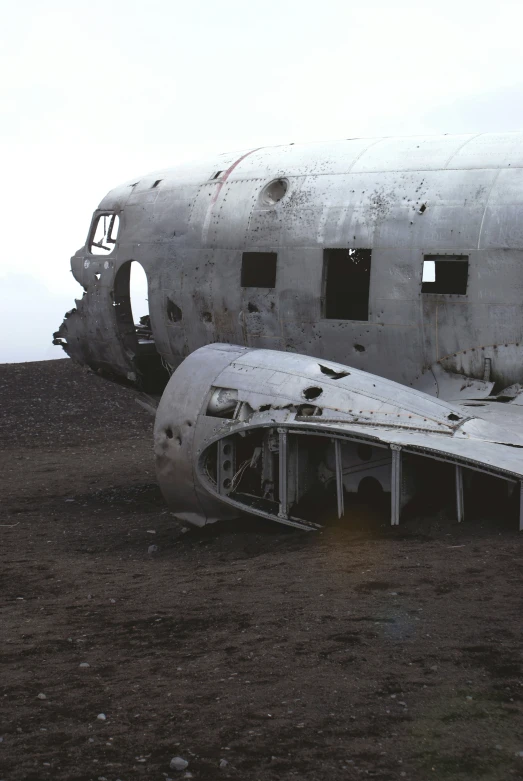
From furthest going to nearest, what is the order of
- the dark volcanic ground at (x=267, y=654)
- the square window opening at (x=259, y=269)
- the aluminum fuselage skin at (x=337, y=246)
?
the square window opening at (x=259, y=269) → the aluminum fuselage skin at (x=337, y=246) → the dark volcanic ground at (x=267, y=654)

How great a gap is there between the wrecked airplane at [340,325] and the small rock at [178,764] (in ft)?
18.6

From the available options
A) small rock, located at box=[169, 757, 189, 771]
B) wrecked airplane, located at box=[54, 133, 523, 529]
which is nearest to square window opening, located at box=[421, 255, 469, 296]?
wrecked airplane, located at box=[54, 133, 523, 529]

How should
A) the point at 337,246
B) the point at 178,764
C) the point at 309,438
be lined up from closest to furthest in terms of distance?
the point at 178,764 < the point at 309,438 < the point at 337,246

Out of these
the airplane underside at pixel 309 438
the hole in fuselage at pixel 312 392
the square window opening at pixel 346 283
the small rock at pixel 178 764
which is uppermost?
the square window opening at pixel 346 283

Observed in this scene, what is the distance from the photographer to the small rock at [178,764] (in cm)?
628

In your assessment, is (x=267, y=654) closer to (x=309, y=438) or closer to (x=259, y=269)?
(x=309, y=438)

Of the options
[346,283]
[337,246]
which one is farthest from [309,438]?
[337,246]

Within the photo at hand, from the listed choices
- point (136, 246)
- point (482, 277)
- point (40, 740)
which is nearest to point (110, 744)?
point (40, 740)

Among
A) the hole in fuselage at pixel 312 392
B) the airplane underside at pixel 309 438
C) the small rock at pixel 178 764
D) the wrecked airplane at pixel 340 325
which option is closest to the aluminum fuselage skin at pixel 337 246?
the wrecked airplane at pixel 340 325

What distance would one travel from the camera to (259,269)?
14938mm

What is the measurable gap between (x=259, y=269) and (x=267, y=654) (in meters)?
7.92

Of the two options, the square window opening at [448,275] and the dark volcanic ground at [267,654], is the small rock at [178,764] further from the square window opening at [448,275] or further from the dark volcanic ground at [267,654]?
the square window opening at [448,275]

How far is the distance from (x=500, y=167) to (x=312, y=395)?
4.38 m

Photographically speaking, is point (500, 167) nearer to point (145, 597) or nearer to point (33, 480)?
point (145, 597)
